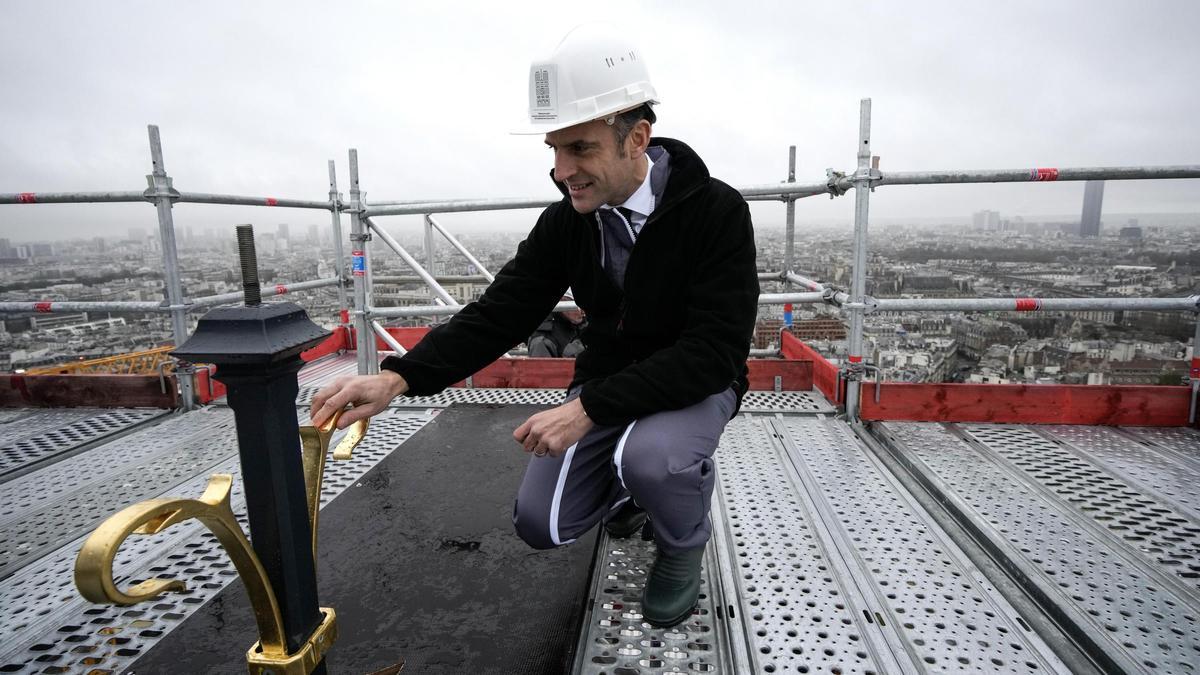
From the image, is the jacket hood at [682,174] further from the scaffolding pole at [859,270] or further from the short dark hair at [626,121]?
the scaffolding pole at [859,270]

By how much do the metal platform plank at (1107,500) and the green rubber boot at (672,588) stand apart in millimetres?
1274

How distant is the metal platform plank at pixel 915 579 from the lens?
1362mm

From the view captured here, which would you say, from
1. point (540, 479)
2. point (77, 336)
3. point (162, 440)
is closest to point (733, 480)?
point (540, 479)

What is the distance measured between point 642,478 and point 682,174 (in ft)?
2.69

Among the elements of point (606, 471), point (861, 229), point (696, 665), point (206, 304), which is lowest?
point (696, 665)

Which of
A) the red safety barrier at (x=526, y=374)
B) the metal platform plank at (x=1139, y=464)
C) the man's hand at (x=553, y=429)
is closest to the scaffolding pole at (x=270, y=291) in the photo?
the red safety barrier at (x=526, y=374)

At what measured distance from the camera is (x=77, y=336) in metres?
3.83

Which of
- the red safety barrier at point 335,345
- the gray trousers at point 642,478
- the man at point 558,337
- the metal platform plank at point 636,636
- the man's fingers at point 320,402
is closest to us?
the man's fingers at point 320,402

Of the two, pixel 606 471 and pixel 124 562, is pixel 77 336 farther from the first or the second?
pixel 606 471

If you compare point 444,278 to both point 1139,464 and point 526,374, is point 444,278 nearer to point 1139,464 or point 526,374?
point 526,374

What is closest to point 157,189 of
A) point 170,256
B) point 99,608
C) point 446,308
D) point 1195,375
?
point 170,256

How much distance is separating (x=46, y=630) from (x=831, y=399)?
3158mm

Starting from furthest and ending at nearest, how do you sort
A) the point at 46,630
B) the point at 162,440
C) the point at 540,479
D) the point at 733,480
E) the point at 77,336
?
the point at 77,336
the point at 162,440
the point at 733,480
the point at 540,479
the point at 46,630

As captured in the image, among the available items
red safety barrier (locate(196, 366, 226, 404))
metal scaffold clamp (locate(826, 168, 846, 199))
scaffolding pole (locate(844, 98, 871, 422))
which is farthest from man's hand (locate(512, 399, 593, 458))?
red safety barrier (locate(196, 366, 226, 404))
